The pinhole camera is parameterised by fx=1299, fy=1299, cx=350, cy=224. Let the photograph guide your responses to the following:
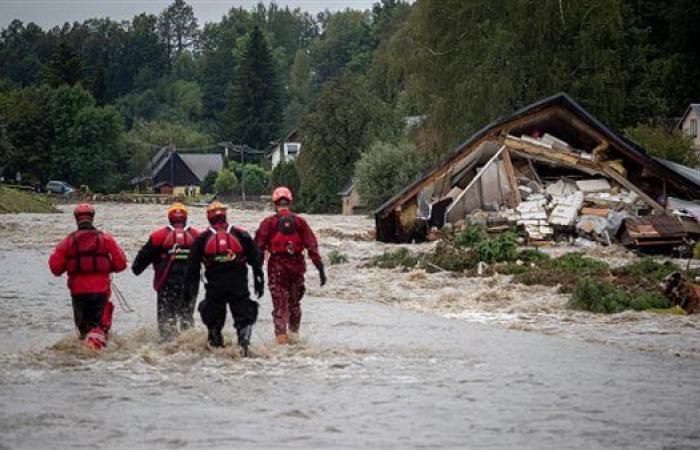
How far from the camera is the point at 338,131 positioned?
3177 inches

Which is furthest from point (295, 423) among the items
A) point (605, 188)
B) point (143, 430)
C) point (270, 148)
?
point (270, 148)

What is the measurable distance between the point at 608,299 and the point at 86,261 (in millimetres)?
9102

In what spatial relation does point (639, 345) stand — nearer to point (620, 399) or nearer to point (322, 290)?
point (620, 399)

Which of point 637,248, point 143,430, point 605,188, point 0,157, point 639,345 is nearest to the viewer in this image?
point 143,430

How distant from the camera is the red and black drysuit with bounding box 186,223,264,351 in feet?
49.3

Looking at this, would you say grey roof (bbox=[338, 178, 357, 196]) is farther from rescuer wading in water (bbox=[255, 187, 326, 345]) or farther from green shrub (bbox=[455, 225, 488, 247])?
rescuer wading in water (bbox=[255, 187, 326, 345])

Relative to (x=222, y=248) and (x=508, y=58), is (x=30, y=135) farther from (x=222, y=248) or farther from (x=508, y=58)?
(x=222, y=248)

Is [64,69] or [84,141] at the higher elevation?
[64,69]

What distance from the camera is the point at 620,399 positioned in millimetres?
13664

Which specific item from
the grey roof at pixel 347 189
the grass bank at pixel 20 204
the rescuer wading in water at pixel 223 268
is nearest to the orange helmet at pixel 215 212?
the rescuer wading in water at pixel 223 268

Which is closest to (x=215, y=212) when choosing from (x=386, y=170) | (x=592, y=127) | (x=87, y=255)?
(x=87, y=255)

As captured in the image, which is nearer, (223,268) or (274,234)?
(223,268)

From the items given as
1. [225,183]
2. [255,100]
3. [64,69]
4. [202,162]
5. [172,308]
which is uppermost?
[64,69]

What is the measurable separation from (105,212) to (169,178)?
67.0m
